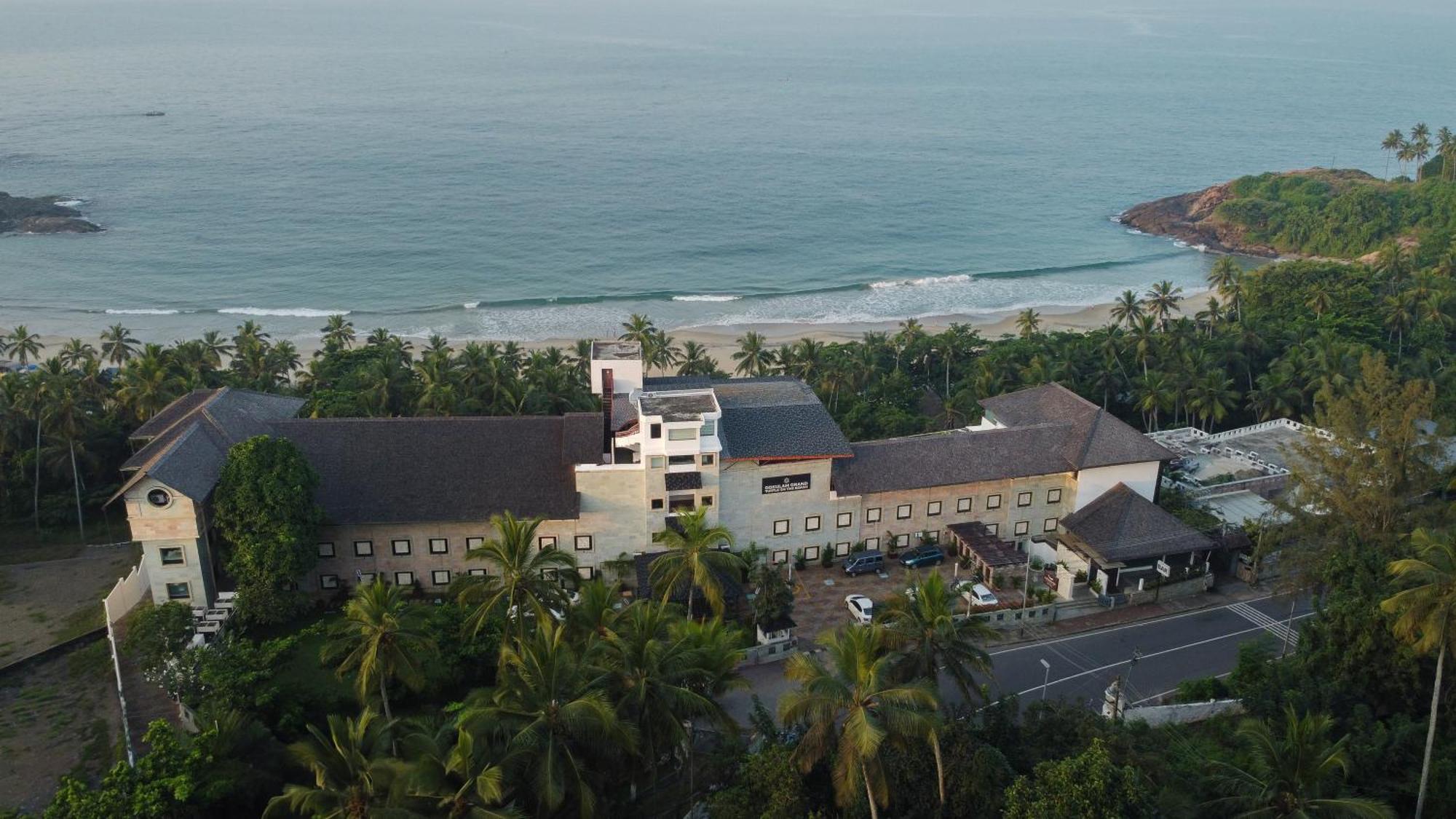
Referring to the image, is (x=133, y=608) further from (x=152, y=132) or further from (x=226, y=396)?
(x=152, y=132)

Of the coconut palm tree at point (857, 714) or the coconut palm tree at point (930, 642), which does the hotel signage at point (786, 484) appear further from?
the coconut palm tree at point (857, 714)

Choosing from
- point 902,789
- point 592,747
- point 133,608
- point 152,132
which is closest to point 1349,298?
point 902,789

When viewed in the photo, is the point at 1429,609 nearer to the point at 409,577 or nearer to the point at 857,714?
the point at 857,714

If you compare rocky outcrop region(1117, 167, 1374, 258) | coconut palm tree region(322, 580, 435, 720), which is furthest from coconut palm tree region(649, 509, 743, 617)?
rocky outcrop region(1117, 167, 1374, 258)

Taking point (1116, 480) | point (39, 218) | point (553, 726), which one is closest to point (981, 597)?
point (1116, 480)

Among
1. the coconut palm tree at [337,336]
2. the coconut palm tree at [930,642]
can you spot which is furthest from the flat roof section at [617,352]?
the coconut palm tree at [337,336]

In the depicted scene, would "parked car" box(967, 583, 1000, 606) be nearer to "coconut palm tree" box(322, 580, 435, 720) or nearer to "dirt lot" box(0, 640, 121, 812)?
"coconut palm tree" box(322, 580, 435, 720)
